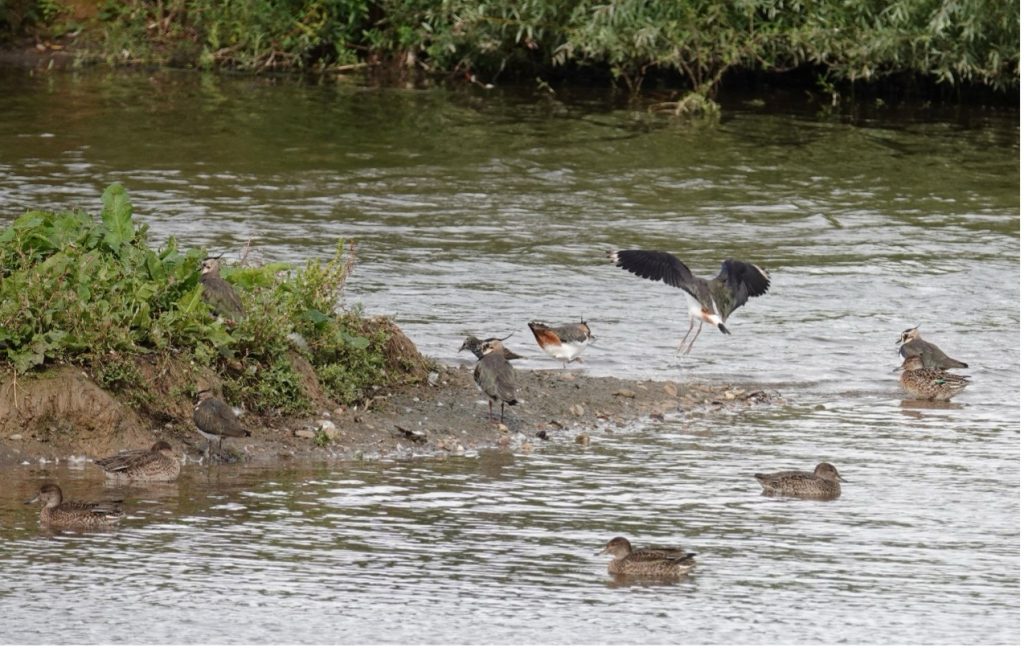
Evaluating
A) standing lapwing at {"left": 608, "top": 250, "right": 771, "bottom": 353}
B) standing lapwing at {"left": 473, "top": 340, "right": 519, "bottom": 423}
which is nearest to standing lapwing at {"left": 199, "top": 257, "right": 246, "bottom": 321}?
standing lapwing at {"left": 473, "top": 340, "right": 519, "bottom": 423}

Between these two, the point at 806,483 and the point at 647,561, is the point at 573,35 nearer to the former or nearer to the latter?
the point at 806,483

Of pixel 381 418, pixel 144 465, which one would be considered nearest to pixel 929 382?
pixel 381 418

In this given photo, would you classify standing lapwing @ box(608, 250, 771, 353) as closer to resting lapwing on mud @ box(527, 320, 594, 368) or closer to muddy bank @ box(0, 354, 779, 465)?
resting lapwing on mud @ box(527, 320, 594, 368)

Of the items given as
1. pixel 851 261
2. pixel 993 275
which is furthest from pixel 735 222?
pixel 993 275

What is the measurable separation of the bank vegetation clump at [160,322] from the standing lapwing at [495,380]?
0.67 meters

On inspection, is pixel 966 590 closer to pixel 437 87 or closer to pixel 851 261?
pixel 851 261

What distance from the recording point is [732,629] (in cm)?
753

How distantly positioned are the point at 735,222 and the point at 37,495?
36.4 ft

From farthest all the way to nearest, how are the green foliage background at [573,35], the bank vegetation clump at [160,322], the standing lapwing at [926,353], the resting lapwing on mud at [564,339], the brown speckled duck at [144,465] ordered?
1. the green foliage background at [573,35]
2. the resting lapwing on mud at [564,339]
3. the standing lapwing at [926,353]
4. the bank vegetation clump at [160,322]
5. the brown speckled duck at [144,465]

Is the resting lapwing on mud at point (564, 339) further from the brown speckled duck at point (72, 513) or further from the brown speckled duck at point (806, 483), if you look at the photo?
the brown speckled duck at point (72, 513)

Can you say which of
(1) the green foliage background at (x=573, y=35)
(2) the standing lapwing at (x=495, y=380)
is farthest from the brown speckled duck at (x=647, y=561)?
(1) the green foliage background at (x=573, y=35)

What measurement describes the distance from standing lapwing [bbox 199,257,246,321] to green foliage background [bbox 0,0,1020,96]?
14245 millimetres

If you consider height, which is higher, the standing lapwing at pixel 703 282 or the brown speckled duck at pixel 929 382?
the standing lapwing at pixel 703 282

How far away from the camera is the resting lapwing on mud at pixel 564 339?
1288cm
